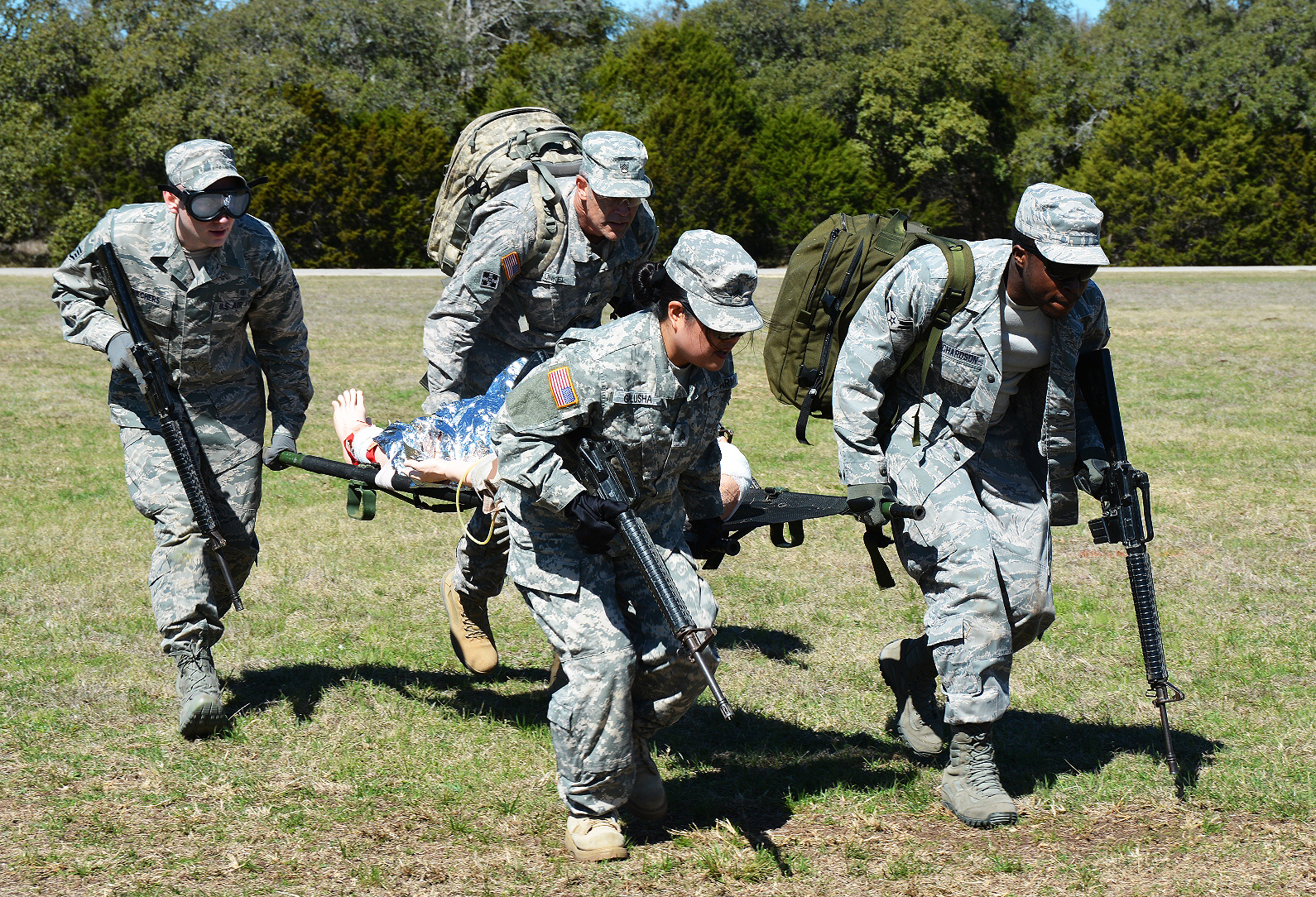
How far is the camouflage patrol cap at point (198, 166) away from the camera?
16.6 feet

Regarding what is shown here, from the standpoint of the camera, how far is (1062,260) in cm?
436

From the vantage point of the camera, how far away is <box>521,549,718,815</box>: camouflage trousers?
166 inches

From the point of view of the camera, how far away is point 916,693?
5402 mm

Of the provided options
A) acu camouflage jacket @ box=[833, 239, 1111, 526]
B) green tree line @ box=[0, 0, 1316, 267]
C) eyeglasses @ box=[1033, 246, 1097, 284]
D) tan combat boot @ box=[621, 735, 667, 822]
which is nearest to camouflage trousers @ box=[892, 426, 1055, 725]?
acu camouflage jacket @ box=[833, 239, 1111, 526]

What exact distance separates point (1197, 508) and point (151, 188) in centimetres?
3513

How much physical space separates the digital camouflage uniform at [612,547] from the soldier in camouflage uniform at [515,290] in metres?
1.10

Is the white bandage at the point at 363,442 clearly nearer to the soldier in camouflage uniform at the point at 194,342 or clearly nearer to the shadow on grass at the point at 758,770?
the soldier in camouflage uniform at the point at 194,342

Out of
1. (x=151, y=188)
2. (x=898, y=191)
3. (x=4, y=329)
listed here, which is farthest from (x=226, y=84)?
(x=898, y=191)

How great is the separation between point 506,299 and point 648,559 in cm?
213

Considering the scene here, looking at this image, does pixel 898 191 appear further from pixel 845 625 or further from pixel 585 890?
pixel 585 890

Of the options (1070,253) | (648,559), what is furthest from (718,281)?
(1070,253)

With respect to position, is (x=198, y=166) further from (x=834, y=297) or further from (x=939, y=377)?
(x=939, y=377)

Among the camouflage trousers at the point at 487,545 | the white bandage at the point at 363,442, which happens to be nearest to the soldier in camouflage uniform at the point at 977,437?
the camouflage trousers at the point at 487,545

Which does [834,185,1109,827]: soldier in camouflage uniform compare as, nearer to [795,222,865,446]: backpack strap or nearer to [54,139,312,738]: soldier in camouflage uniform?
[795,222,865,446]: backpack strap
